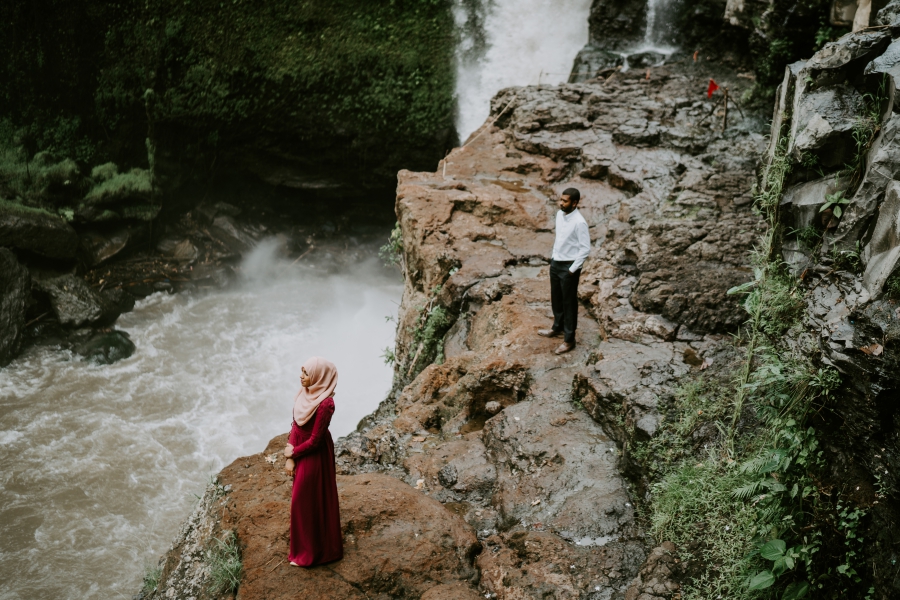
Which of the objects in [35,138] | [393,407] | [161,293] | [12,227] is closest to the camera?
[393,407]

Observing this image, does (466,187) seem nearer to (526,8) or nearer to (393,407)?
(393,407)

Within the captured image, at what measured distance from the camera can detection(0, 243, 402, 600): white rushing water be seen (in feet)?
25.7

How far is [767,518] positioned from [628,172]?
6299 millimetres

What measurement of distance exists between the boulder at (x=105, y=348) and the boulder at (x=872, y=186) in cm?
1188

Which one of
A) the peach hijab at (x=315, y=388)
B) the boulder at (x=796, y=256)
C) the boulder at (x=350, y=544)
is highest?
the boulder at (x=796, y=256)

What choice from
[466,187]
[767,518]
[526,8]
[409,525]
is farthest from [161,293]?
[767,518]

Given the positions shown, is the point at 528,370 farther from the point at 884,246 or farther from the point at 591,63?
the point at 591,63

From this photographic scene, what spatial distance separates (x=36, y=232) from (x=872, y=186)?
528 inches

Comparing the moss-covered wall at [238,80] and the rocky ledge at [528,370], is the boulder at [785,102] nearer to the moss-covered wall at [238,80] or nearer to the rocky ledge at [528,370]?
the rocky ledge at [528,370]

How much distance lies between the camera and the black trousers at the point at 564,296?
558 centimetres

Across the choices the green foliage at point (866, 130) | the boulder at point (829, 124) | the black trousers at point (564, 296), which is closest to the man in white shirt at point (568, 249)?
the black trousers at point (564, 296)

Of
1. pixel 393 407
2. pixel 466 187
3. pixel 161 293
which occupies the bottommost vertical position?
pixel 161 293

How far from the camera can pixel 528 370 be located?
231 inches

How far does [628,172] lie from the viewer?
349 inches
